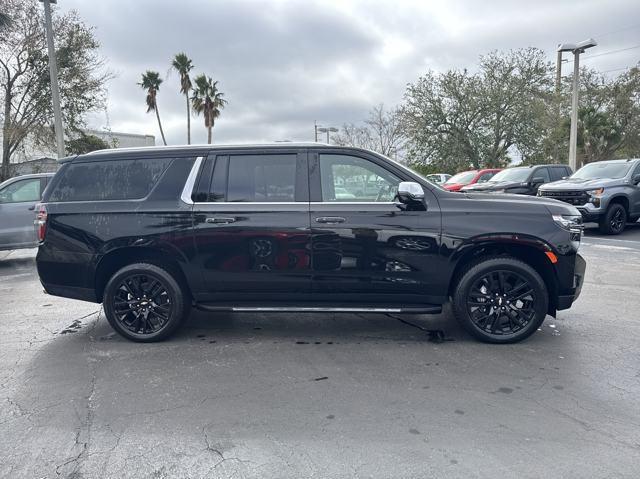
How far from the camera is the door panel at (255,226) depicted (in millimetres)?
4523

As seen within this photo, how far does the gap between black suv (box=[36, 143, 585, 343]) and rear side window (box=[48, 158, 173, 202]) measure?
0.4 inches

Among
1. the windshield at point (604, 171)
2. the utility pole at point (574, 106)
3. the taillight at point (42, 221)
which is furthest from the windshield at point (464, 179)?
the taillight at point (42, 221)

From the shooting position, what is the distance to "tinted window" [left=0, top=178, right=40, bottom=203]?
31.1 feet

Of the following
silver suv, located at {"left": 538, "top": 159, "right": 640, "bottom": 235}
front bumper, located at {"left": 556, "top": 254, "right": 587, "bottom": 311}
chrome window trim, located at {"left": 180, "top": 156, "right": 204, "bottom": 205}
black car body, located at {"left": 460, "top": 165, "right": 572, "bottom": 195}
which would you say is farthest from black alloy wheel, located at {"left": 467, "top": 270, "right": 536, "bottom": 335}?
black car body, located at {"left": 460, "top": 165, "right": 572, "bottom": 195}

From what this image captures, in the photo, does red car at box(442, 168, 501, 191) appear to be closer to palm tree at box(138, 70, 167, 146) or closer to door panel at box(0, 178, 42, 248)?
door panel at box(0, 178, 42, 248)

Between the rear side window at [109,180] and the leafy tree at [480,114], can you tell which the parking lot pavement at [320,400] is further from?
the leafy tree at [480,114]

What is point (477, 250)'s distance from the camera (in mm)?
4539

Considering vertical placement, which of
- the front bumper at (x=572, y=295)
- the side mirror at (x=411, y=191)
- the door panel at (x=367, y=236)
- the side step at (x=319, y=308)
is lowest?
the side step at (x=319, y=308)

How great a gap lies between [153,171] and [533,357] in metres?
3.97

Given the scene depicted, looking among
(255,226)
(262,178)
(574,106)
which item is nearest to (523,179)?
(574,106)

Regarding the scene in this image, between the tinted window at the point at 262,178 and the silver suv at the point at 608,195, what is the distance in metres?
9.22

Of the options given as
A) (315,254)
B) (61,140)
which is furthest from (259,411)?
(61,140)

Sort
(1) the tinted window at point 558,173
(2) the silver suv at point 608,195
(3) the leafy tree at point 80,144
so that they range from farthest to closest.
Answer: (3) the leafy tree at point 80,144 < (1) the tinted window at point 558,173 < (2) the silver suv at point 608,195

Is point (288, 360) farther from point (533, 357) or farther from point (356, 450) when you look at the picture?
point (533, 357)
